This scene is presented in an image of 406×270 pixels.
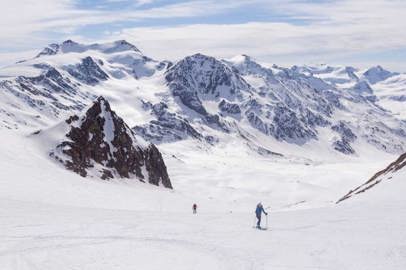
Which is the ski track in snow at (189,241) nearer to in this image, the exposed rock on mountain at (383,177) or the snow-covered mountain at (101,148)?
the exposed rock on mountain at (383,177)

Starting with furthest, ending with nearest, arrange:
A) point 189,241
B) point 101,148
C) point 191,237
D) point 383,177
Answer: point 101,148 → point 383,177 → point 191,237 → point 189,241

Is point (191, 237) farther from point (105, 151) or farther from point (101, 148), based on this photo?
point (105, 151)

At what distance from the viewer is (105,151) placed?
98250 mm

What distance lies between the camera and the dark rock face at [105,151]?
→ 292 ft

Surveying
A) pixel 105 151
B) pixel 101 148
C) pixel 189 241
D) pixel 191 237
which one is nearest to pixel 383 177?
pixel 191 237

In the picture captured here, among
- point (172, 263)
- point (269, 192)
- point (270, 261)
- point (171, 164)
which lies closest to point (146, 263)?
point (172, 263)

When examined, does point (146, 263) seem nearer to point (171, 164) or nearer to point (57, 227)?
point (57, 227)

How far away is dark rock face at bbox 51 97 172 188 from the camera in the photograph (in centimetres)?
8906

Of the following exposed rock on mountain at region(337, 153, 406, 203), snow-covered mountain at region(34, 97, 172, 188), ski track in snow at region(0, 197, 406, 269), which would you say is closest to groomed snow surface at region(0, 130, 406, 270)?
ski track in snow at region(0, 197, 406, 269)

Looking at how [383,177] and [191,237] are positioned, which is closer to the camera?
[191,237]

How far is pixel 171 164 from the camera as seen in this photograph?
183 m

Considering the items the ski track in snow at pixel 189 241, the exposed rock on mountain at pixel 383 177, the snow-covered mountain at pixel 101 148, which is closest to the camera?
the ski track in snow at pixel 189 241

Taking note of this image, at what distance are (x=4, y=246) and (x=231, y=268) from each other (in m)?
11.0

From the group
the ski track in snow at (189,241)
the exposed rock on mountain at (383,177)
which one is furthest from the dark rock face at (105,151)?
the ski track in snow at (189,241)
